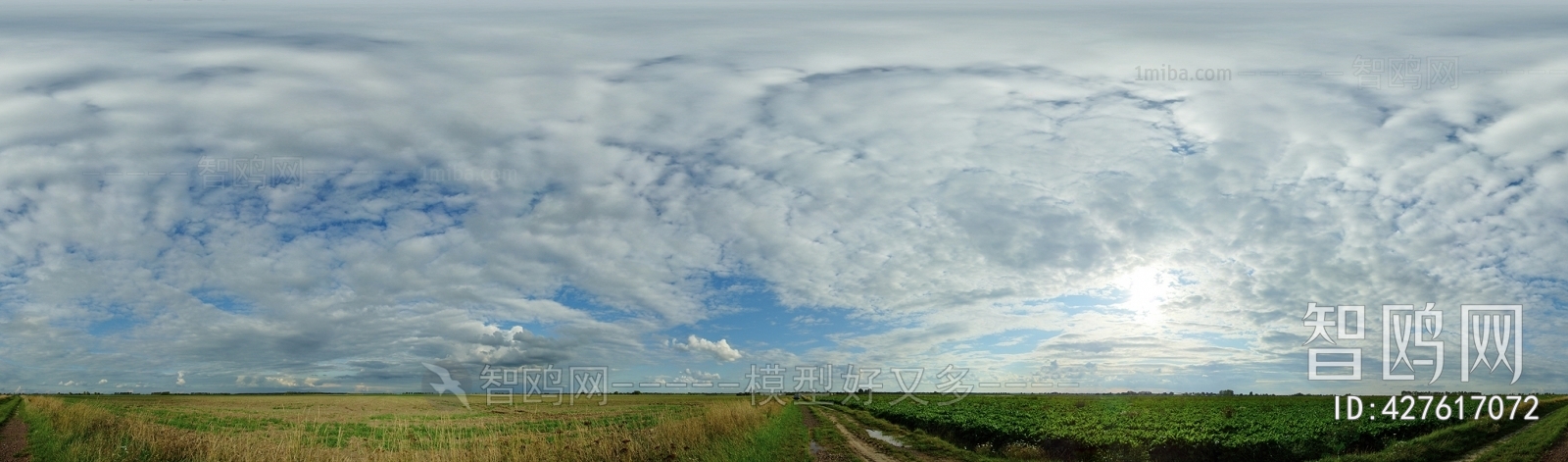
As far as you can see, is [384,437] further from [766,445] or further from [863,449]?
[863,449]

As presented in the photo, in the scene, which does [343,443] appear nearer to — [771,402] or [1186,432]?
[771,402]

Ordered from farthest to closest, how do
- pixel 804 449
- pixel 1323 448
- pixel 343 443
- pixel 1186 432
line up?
pixel 1186 432
pixel 804 449
pixel 1323 448
pixel 343 443

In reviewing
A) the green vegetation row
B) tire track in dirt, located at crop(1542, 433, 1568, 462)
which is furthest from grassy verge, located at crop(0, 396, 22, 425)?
tire track in dirt, located at crop(1542, 433, 1568, 462)

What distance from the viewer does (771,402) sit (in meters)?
26.7

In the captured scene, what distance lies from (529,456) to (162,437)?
5.69 metres

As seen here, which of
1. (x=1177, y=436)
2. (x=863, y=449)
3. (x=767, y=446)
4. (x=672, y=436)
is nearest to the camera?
(x=672, y=436)

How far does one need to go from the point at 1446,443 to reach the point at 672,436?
16.0 m

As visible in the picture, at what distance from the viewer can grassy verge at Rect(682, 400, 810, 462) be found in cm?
1476

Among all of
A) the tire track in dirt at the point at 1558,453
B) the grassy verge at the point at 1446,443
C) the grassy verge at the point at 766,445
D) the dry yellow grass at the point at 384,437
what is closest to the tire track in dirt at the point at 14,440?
the dry yellow grass at the point at 384,437

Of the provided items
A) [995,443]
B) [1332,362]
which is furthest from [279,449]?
[1332,362]

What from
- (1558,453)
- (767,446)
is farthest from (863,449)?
(1558,453)

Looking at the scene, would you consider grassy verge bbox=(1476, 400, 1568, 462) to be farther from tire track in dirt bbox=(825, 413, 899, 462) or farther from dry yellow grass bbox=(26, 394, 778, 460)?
dry yellow grass bbox=(26, 394, 778, 460)

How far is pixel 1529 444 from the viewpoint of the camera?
17.1m

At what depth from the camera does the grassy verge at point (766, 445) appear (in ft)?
48.4
